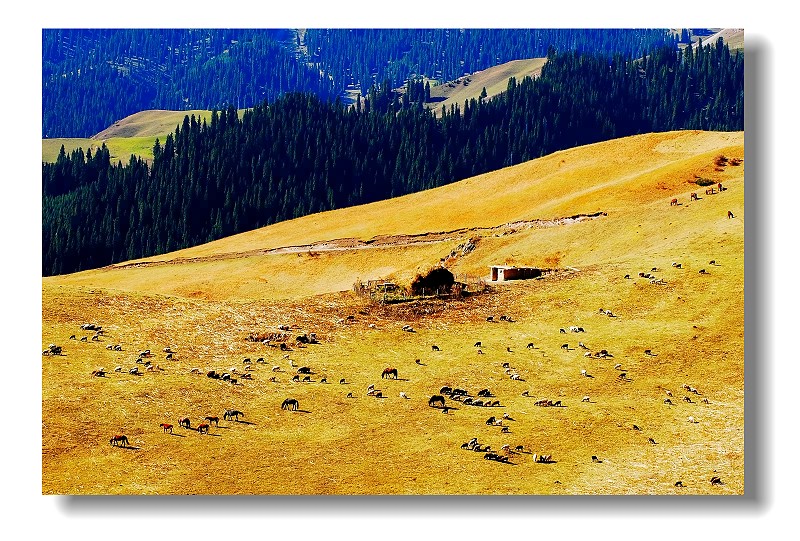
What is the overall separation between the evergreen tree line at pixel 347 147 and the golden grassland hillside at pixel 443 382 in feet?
164

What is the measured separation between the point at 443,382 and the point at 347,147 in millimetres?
99616

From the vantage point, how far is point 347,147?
123m

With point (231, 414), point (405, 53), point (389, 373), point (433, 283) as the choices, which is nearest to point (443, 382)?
point (389, 373)

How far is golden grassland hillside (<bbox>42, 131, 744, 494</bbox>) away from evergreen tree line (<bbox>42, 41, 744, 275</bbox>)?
164ft

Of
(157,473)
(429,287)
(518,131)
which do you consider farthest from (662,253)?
(518,131)

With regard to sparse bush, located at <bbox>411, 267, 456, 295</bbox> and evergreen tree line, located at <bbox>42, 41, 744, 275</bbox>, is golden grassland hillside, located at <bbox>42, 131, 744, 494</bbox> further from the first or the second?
evergreen tree line, located at <bbox>42, 41, 744, 275</bbox>

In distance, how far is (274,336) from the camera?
91.7ft

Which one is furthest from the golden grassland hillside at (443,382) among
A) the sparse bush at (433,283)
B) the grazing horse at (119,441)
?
the sparse bush at (433,283)

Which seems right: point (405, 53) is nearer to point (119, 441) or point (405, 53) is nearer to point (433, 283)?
point (433, 283)

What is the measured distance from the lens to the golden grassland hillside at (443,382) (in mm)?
21609

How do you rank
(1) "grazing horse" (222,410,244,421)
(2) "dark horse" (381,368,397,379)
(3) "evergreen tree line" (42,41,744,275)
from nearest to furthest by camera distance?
(1) "grazing horse" (222,410,244,421)
(2) "dark horse" (381,368,397,379)
(3) "evergreen tree line" (42,41,744,275)

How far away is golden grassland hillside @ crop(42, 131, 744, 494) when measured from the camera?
21609 millimetres

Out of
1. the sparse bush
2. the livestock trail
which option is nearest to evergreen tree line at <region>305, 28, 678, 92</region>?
the livestock trail
